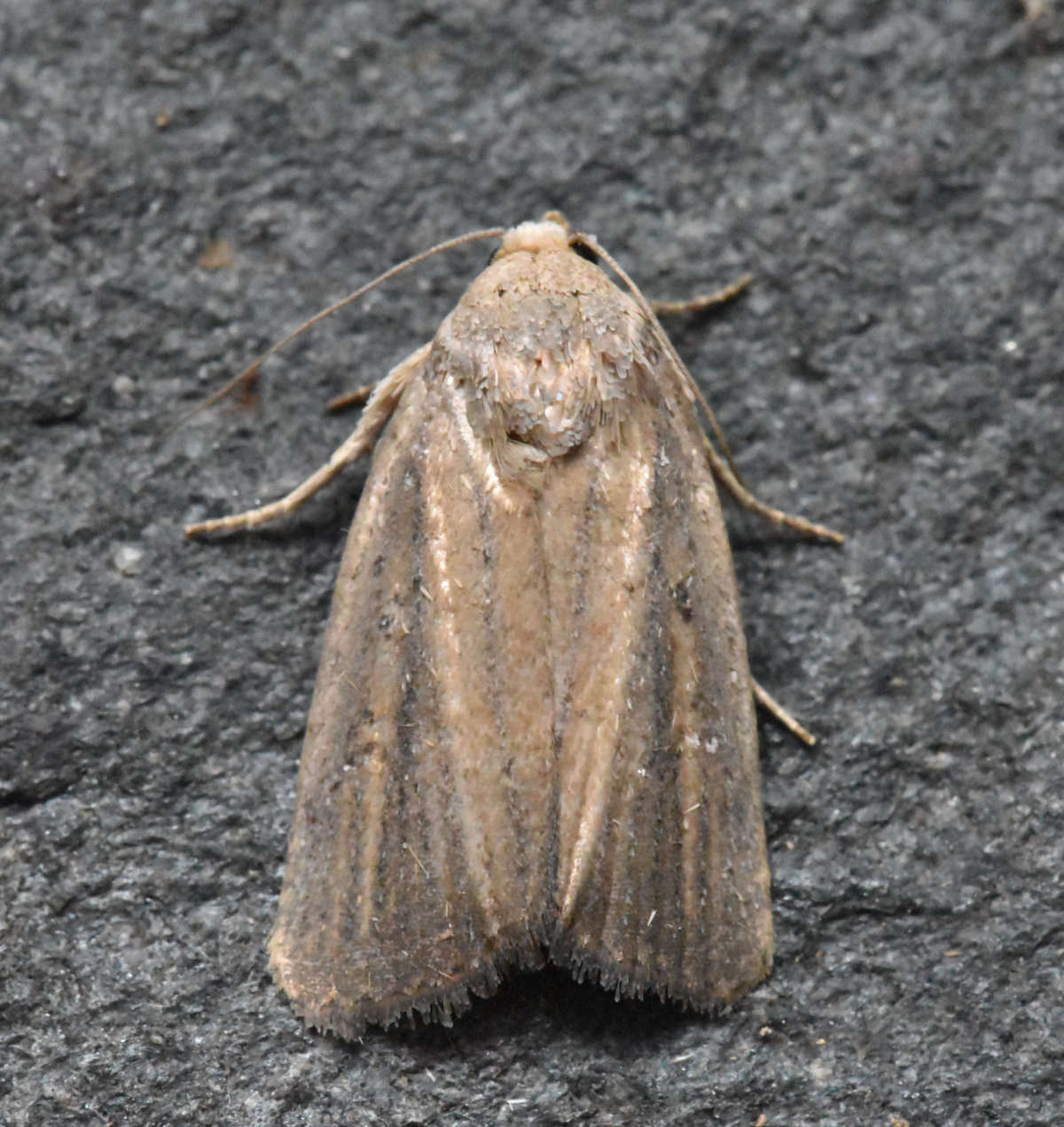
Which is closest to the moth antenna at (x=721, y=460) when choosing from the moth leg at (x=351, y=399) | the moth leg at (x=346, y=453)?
the moth leg at (x=346, y=453)

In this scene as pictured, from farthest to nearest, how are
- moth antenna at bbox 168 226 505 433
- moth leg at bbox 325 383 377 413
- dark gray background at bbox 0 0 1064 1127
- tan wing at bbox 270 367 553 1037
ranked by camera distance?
moth leg at bbox 325 383 377 413 < moth antenna at bbox 168 226 505 433 < dark gray background at bbox 0 0 1064 1127 < tan wing at bbox 270 367 553 1037

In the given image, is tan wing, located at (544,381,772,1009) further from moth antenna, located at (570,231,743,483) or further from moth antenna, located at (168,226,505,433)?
moth antenna, located at (168,226,505,433)

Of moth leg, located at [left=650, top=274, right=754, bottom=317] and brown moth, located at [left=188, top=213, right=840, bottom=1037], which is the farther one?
moth leg, located at [left=650, top=274, right=754, bottom=317]

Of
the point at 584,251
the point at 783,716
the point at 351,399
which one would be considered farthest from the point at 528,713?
the point at 584,251

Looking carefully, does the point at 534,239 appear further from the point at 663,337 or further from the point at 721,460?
the point at 721,460

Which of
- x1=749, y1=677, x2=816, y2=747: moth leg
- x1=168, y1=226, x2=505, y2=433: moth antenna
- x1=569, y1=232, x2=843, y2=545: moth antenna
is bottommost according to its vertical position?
x1=749, y1=677, x2=816, y2=747: moth leg

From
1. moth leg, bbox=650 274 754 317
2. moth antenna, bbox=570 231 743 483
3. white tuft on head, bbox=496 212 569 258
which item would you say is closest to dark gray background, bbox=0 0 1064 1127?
moth leg, bbox=650 274 754 317

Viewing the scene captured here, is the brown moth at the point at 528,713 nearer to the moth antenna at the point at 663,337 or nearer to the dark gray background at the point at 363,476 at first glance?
the moth antenna at the point at 663,337
